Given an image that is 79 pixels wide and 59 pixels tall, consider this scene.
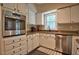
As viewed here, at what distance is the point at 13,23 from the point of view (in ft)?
4.16

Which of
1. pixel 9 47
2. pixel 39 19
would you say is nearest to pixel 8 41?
pixel 9 47

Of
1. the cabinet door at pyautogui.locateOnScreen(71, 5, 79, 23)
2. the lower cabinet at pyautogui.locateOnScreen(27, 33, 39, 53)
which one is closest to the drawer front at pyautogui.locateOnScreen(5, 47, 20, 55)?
the lower cabinet at pyautogui.locateOnScreen(27, 33, 39, 53)

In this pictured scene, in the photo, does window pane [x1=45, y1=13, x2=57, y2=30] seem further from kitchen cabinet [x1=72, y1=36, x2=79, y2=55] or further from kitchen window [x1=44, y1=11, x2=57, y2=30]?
Answer: kitchen cabinet [x1=72, y1=36, x2=79, y2=55]

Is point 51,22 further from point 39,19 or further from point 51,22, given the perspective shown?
point 39,19

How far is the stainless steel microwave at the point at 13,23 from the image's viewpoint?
1.15 meters

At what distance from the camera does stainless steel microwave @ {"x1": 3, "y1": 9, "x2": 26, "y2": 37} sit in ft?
3.77

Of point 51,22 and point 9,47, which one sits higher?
point 51,22

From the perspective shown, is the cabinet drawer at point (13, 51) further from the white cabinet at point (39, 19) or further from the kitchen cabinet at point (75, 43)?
the kitchen cabinet at point (75, 43)

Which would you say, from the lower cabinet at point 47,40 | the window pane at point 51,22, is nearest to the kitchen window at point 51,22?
the window pane at point 51,22

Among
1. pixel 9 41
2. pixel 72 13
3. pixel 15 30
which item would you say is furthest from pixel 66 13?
pixel 9 41

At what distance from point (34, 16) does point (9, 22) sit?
31cm

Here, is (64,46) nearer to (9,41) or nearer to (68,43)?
(68,43)

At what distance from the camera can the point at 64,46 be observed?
137cm

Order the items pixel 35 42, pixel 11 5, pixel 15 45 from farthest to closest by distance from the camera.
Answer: pixel 35 42 → pixel 15 45 → pixel 11 5
